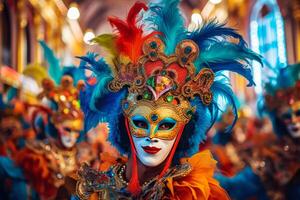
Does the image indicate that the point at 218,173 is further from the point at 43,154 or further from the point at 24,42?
the point at 24,42

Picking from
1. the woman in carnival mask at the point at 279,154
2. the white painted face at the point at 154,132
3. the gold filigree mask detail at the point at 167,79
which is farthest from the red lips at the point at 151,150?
the woman in carnival mask at the point at 279,154

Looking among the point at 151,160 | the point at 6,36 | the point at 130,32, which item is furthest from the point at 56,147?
the point at 6,36

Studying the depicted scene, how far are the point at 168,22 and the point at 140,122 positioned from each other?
63 centimetres

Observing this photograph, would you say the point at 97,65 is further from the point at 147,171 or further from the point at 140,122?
the point at 147,171

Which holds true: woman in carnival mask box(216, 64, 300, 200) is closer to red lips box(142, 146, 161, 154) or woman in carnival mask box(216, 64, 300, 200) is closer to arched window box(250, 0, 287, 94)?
red lips box(142, 146, 161, 154)

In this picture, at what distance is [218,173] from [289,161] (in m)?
0.87

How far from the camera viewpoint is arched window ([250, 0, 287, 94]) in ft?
41.0

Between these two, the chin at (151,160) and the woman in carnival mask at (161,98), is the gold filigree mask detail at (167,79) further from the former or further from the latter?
the chin at (151,160)

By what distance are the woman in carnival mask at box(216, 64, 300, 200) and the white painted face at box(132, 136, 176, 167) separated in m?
2.04

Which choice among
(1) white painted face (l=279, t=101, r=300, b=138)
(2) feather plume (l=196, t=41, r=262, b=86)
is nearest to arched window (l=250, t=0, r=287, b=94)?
(1) white painted face (l=279, t=101, r=300, b=138)

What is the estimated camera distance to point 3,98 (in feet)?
25.9

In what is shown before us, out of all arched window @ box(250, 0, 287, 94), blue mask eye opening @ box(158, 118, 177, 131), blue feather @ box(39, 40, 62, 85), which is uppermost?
arched window @ box(250, 0, 287, 94)

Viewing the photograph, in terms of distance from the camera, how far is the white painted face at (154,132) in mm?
3646

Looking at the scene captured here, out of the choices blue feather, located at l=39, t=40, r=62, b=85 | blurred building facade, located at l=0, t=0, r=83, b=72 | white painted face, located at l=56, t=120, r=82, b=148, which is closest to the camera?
white painted face, located at l=56, t=120, r=82, b=148
